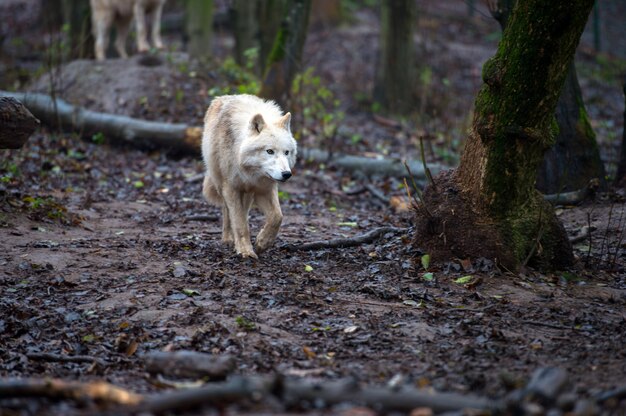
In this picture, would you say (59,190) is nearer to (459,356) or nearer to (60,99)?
(60,99)

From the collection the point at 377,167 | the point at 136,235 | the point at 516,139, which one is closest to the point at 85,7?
the point at 377,167

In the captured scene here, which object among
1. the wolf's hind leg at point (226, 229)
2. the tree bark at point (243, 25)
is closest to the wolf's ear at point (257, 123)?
the wolf's hind leg at point (226, 229)

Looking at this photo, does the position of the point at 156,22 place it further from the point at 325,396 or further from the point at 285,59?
the point at 325,396

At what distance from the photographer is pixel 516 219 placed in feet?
22.0

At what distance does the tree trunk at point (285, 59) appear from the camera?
43.1 feet

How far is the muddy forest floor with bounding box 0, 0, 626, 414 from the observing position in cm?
476

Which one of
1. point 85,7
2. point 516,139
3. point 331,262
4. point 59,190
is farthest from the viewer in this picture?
point 85,7

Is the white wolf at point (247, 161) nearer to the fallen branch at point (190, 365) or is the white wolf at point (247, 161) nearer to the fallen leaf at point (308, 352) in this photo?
the fallen leaf at point (308, 352)

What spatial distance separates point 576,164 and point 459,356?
5.38 metres

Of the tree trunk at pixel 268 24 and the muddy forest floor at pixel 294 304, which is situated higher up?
the tree trunk at pixel 268 24

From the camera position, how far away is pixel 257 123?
7.20m

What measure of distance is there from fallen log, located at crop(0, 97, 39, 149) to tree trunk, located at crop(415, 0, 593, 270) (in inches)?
169

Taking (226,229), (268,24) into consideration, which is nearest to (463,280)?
(226,229)

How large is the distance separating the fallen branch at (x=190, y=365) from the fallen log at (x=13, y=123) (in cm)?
384
